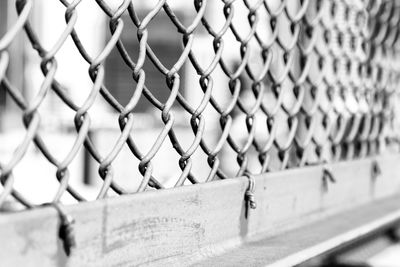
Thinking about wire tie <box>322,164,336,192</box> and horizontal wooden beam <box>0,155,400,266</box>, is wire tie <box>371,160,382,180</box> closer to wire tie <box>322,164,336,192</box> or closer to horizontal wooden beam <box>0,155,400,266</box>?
horizontal wooden beam <box>0,155,400,266</box>

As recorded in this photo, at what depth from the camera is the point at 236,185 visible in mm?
1243

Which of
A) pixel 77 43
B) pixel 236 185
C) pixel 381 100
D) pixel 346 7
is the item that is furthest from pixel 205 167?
pixel 77 43

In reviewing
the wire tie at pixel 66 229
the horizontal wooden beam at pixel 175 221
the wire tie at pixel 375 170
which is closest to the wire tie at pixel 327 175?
the horizontal wooden beam at pixel 175 221

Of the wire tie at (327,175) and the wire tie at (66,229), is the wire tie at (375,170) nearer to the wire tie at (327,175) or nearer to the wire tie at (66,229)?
the wire tie at (327,175)

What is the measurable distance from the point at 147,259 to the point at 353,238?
70 cm

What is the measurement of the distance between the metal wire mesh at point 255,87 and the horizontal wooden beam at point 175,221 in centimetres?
4

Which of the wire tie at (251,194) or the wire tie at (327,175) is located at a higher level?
the wire tie at (251,194)

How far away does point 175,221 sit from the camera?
1.09 meters

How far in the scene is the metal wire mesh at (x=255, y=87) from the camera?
0.88m

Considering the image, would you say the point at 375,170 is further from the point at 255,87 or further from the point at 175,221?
the point at 175,221

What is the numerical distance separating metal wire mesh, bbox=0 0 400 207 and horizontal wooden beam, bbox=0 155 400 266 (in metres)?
0.04

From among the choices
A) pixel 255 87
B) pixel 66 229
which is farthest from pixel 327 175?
pixel 66 229

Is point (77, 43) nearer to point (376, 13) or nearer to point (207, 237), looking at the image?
point (207, 237)

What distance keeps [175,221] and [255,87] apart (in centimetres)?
45
